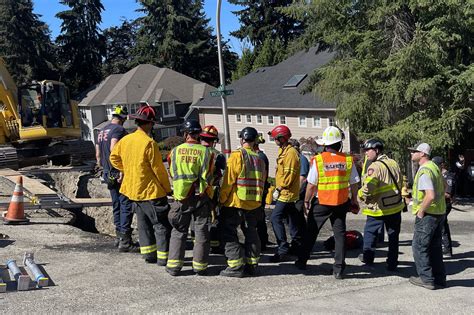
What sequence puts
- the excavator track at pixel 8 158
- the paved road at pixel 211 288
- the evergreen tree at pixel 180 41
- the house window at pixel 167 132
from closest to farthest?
1. the paved road at pixel 211 288
2. the excavator track at pixel 8 158
3. the house window at pixel 167 132
4. the evergreen tree at pixel 180 41

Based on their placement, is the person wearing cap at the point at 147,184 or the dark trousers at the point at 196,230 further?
the person wearing cap at the point at 147,184

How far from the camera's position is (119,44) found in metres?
77.2

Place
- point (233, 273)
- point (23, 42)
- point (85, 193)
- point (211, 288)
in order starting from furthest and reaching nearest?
point (23, 42), point (85, 193), point (233, 273), point (211, 288)

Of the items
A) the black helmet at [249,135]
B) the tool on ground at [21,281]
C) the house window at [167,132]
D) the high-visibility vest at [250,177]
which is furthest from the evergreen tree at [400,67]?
the house window at [167,132]

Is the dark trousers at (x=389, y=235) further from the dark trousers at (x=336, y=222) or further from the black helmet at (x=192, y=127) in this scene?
the black helmet at (x=192, y=127)

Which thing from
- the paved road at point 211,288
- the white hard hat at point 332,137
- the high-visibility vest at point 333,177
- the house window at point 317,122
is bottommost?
the paved road at point 211,288

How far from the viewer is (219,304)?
5.39 m

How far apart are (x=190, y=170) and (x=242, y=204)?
2.45 feet

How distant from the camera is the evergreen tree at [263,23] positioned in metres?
59.9

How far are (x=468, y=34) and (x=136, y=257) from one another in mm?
13839

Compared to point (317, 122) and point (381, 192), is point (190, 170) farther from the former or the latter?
point (317, 122)

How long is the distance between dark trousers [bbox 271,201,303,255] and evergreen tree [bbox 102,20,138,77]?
217 ft

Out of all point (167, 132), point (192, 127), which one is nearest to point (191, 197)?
point (192, 127)

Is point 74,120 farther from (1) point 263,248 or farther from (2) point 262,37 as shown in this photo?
(2) point 262,37
